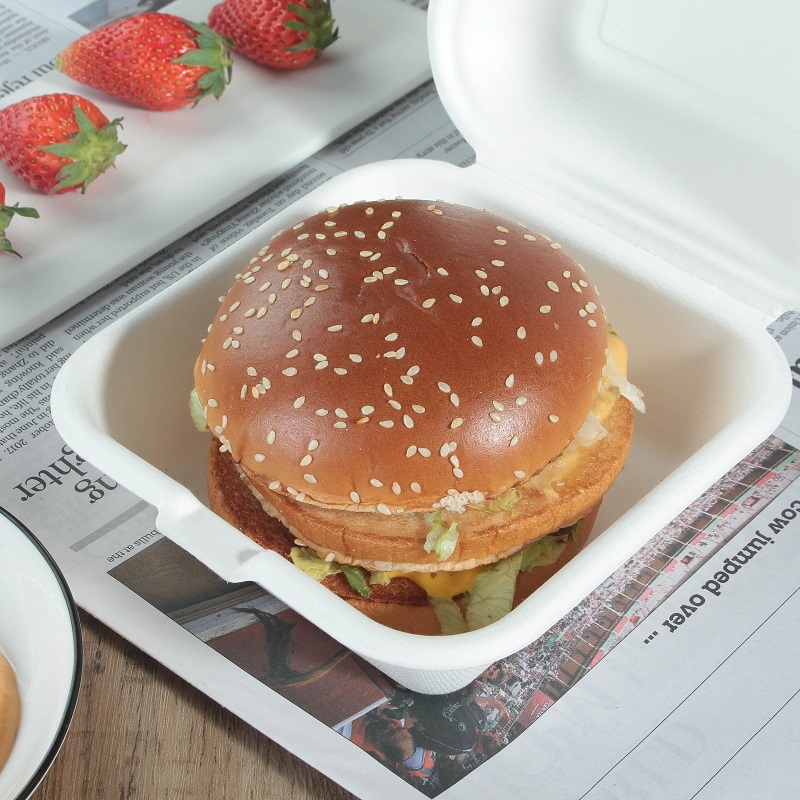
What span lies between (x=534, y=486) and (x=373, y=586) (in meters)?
0.18

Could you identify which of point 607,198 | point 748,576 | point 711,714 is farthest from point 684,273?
point 711,714

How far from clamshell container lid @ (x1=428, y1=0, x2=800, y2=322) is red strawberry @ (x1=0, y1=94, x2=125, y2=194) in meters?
0.54

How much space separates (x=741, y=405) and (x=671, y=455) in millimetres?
156

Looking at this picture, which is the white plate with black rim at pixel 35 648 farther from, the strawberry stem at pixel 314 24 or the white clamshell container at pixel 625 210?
the strawberry stem at pixel 314 24

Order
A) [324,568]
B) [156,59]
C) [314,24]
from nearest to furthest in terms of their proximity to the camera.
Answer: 1. [324,568]
2. [156,59]
3. [314,24]

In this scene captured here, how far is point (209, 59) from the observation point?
1.51 metres

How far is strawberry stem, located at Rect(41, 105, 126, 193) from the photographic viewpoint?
4.56 ft

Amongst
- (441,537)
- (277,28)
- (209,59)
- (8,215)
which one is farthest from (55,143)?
(441,537)

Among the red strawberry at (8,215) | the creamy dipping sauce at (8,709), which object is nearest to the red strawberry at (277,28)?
the red strawberry at (8,215)

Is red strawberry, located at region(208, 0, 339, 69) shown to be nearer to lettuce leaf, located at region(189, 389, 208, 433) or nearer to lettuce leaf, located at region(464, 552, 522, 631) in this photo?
lettuce leaf, located at region(189, 389, 208, 433)

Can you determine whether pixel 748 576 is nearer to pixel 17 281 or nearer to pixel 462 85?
pixel 462 85

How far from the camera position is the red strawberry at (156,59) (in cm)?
151

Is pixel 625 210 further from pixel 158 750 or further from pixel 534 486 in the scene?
pixel 158 750

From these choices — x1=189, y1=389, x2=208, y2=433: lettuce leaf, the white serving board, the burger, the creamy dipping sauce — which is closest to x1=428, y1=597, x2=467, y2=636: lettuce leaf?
the burger
